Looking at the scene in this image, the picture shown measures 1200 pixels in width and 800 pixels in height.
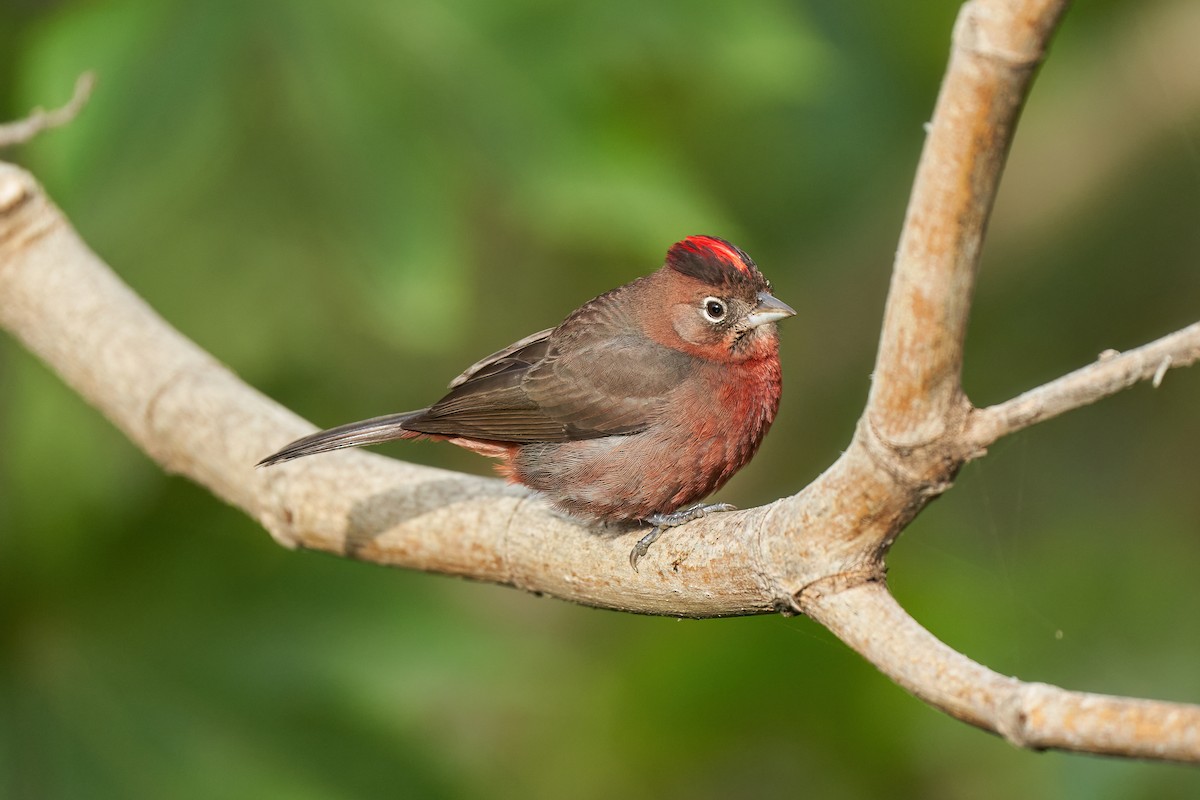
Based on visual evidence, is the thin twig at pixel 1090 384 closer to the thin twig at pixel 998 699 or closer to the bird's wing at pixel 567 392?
the thin twig at pixel 998 699

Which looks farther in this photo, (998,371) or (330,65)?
(998,371)

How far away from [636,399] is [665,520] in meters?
0.58

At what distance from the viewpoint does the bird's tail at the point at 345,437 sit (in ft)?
12.9

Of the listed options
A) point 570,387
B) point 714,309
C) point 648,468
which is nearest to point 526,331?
point 570,387

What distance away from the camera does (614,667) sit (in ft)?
18.6

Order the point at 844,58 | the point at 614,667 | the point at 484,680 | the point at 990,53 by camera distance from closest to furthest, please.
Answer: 1. the point at 990,53
2. the point at 484,680
3. the point at 614,667
4. the point at 844,58

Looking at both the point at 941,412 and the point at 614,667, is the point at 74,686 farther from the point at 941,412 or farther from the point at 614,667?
the point at 941,412

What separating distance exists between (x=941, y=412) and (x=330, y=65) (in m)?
2.71

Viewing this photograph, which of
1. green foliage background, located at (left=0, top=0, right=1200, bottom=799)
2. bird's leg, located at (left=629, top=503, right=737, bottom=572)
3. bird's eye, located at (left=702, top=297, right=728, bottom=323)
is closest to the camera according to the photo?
bird's leg, located at (left=629, top=503, right=737, bottom=572)

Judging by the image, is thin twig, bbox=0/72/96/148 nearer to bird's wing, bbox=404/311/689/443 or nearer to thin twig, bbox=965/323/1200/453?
bird's wing, bbox=404/311/689/443

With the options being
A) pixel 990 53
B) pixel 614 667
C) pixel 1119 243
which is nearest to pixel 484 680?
pixel 614 667

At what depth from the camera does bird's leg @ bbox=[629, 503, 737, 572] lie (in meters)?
3.51

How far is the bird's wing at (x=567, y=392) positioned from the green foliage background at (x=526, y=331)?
351 mm

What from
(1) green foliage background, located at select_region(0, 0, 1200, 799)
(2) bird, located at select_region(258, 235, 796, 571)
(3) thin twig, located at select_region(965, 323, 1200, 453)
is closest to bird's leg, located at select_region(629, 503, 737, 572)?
(2) bird, located at select_region(258, 235, 796, 571)
